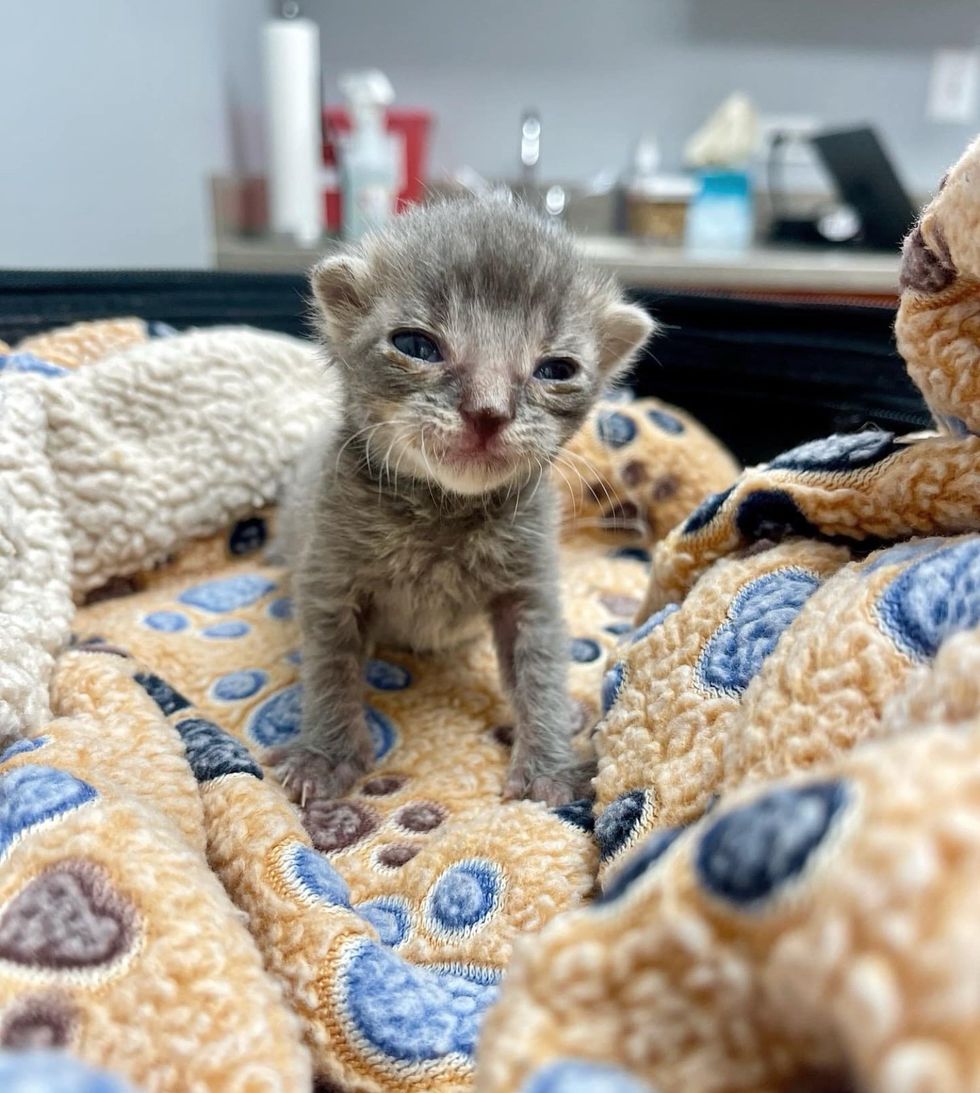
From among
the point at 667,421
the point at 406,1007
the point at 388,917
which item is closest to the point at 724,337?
the point at 667,421

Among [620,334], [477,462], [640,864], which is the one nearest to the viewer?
[640,864]

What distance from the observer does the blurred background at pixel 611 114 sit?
8.38ft

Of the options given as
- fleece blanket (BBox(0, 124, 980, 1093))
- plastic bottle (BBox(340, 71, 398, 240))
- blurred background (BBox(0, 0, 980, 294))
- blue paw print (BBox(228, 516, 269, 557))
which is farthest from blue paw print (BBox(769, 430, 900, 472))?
plastic bottle (BBox(340, 71, 398, 240))

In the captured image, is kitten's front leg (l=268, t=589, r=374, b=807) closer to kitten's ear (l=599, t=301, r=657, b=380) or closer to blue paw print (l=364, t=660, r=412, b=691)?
blue paw print (l=364, t=660, r=412, b=691)

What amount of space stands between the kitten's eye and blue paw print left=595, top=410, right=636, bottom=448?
0.63 meters

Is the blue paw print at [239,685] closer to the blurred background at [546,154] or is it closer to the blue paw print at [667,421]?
the blurred background at [546,154]

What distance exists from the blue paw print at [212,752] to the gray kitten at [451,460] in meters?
0.08

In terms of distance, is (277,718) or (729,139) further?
(729,139)

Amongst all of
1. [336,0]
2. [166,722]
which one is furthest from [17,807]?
[336,0]

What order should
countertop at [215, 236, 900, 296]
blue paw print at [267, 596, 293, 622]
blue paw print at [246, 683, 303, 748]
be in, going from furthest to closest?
countertop at [215, 236, 900, 296] < blue paw print at [267, 596, 293, 622] < blue paw print at [246, 683, 303, 748]

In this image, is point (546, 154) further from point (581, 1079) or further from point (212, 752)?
point (581, 1079)

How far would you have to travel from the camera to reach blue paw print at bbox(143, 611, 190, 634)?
127cm

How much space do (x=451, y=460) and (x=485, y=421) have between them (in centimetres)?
5

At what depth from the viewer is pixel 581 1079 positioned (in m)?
0.40
